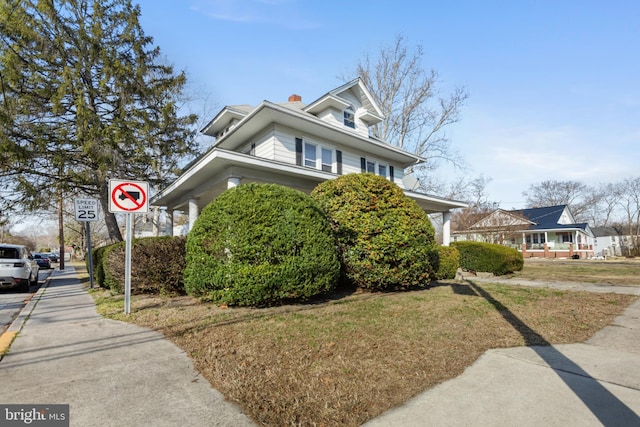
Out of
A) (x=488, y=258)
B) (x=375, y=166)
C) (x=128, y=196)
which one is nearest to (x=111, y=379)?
(x=128, y=196)

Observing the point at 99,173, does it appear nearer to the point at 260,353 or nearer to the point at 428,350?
the point at 260,353

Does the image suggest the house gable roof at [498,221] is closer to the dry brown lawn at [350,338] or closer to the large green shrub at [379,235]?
the dry brown lawn at [350,338]

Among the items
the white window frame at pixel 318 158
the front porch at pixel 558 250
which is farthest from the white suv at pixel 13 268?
the front porch at pixel 558 250

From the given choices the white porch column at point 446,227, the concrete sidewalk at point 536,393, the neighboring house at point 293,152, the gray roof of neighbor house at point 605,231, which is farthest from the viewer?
the gray roof of neighbor house at point 605,231

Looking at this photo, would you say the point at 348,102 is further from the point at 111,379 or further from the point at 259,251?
A: the point at 111,379

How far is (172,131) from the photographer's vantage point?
649 inches

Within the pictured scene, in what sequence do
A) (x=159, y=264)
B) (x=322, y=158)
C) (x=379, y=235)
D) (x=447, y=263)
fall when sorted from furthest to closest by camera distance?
(x=322, y=158)
(x=447, y=263)
(x=159, y=264)
(x=379, y=235)

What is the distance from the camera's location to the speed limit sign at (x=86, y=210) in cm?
1002

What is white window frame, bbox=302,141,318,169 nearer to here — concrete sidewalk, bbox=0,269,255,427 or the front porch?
concrete sidewalk, bbox=0,269,255,427

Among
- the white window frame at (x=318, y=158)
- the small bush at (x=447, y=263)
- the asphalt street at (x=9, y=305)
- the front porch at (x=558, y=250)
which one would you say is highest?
the white window frame at (x=318, y=158)

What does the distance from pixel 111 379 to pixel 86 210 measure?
914cm

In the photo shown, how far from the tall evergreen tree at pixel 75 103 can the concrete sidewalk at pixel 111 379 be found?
11.3 meters

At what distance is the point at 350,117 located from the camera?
15.7 meters

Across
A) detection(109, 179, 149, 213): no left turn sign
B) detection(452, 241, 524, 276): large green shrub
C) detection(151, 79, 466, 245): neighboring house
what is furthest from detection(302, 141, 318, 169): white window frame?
detection(452, 241, 524, 276): large green shrub
